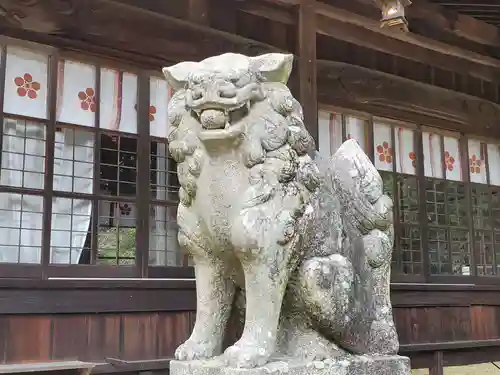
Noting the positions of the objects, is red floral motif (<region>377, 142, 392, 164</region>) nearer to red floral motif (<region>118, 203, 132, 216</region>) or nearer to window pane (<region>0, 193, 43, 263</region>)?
red floral motif (<region>118, 203, 132, 216</region>)

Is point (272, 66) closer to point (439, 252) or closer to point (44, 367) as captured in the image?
point (44, 367)

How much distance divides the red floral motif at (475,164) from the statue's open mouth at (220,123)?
19.0ft

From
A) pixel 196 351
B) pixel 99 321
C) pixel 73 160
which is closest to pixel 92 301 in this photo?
pixel 99 321

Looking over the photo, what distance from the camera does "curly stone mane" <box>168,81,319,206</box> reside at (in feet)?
6.47

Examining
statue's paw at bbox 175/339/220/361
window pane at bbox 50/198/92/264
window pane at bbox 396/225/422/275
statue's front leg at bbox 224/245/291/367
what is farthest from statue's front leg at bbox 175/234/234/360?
window pane at bbox 396/225/422/275

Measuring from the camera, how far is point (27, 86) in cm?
438

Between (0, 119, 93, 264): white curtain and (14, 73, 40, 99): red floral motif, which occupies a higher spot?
(14, 73, 40, 99): red floral motif

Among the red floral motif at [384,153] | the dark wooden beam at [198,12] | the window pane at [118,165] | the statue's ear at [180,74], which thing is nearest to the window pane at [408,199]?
the red floral motif at [384,153]

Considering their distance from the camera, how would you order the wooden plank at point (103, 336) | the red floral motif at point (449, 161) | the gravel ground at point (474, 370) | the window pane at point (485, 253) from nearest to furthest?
1. the wooden plank at point (103, 336)
2. the gravel ground at point (474, 370)
3. the red floral motif at point (449, 161)
4. the window pane at point (485, 253)

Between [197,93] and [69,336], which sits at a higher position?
[197,93]

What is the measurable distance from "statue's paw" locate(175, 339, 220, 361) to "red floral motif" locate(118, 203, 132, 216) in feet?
8.91

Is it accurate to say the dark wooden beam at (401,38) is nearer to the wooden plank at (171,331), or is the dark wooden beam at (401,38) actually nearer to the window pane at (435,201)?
the window pane at (435,201)

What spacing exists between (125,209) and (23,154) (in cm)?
83

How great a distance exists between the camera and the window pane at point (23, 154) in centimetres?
424
